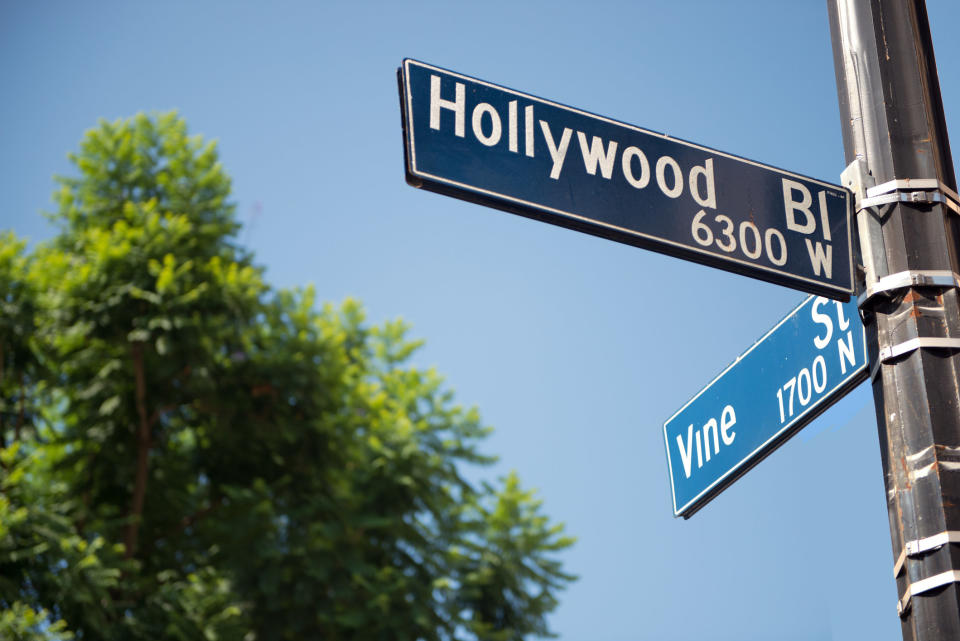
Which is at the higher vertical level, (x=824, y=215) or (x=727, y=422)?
(x=824, y=215)

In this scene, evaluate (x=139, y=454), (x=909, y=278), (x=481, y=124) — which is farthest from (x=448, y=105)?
(x=139, y=454)

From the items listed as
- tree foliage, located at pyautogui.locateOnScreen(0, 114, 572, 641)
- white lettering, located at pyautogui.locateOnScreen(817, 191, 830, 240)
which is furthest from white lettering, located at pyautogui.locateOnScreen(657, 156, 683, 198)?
tree foliage, located at pyautogui.locateOnScreen(0, 114, 572, 641)

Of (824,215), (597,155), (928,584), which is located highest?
(597,155)

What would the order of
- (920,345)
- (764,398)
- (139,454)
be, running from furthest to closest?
1. (139,454)
2. (764,398)
3. (920,345)

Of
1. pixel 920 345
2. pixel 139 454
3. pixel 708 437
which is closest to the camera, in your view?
pixel 920 345

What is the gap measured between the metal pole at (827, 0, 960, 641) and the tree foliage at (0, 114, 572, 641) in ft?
37.9

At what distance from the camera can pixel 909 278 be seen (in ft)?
6.64

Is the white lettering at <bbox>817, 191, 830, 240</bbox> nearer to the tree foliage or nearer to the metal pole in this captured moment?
the metal pole

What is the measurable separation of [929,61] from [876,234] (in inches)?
19.2

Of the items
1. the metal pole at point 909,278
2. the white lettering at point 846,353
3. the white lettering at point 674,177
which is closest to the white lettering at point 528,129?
the white lettering at point 674,177

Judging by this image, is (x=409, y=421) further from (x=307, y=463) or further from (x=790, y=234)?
(x=790, y=234)

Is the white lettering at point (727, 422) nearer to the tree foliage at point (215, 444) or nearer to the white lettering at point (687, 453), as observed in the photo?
the white lettering at point (687, 453)

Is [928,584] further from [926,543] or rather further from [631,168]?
[631,168]

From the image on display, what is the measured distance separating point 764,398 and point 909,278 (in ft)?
1.82
